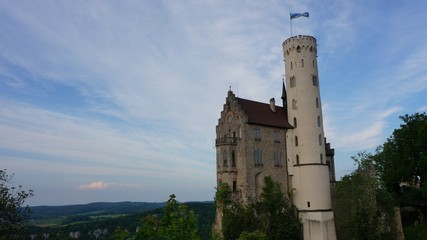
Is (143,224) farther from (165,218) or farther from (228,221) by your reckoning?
(228,221)

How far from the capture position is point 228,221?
47094 mm

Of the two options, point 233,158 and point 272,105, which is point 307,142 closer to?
point 272,105

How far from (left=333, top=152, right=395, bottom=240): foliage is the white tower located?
1.82 metres

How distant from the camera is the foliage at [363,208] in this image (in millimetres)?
48750

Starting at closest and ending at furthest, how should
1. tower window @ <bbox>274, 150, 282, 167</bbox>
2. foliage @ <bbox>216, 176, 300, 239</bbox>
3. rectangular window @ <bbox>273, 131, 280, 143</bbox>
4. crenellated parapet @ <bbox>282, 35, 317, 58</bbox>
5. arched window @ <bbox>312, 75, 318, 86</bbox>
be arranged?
foliage @ <bbox>216, 176, 300, 239</bbox> < tower window @ <bbox>274, 150, 282, 167</bbox> < rectangular window @ <bbox>273, 131, 280, 143</bbox> < arched window @ <bbox>312, 75, 318, 86</bbox> < crenellated parapet @ <bbox>282, 35, 317, 58</bbox>

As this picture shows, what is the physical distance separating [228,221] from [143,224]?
34.4m

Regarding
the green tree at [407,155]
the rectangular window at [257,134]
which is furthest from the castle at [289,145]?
the green tree at [407,155]

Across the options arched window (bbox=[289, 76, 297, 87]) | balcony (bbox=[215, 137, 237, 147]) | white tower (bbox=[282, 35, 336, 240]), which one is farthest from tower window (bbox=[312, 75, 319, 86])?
balcony (bbox=[215, 137, 237, 147])

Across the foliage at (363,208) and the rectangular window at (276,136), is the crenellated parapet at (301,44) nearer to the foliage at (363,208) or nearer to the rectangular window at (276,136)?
the rectangular window at (276,136)

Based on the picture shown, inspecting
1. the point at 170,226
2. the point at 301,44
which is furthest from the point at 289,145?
the point at 170,226

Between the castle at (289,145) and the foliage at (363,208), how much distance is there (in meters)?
2.03

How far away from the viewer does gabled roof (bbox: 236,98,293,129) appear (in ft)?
175

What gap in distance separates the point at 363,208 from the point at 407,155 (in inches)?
556

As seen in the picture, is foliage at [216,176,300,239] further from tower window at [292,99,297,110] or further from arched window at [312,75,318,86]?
arched window at [312,75,318,86]
